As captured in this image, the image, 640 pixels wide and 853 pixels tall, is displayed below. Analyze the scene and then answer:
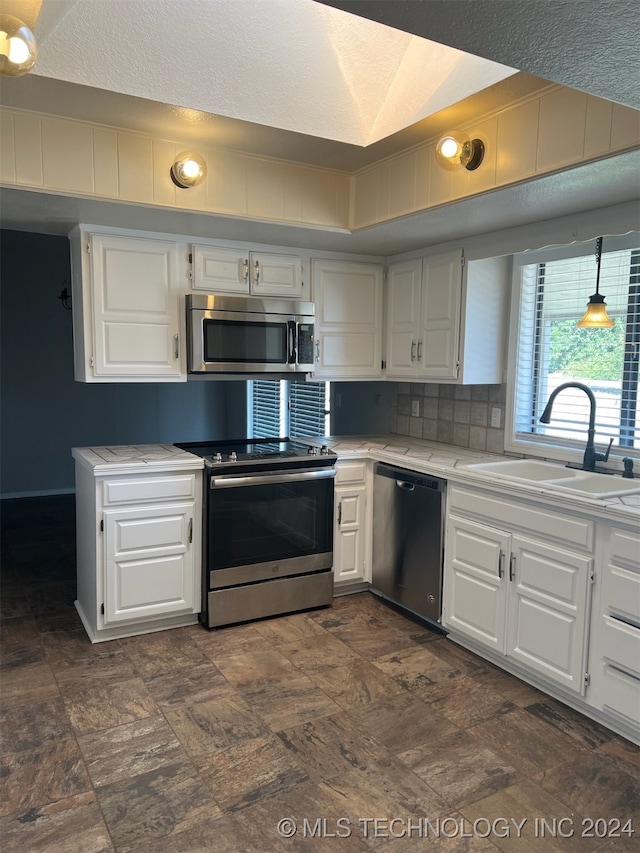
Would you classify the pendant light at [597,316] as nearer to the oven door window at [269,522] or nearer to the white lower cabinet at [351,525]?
the white lower cabinet at [351,525]

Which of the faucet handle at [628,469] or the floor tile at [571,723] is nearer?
the floor tile at [571,723]

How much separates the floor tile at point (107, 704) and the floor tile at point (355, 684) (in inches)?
28.7

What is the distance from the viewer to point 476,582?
292 centimetres

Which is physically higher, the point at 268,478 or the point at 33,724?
the point at 268,478

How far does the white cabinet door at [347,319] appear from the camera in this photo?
148 inches

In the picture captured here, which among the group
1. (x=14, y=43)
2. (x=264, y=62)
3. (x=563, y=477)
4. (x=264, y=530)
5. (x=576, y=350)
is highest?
(x=264, y=62)

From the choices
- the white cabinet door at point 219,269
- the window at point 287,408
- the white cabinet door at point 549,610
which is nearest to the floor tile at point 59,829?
the white cabinet door at point 549,610

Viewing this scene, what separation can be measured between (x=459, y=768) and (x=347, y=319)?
2.56m

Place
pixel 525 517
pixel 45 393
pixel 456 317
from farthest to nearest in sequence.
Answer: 1. pixel 45 393
2. pixel 456 317
3. pixel 525 517

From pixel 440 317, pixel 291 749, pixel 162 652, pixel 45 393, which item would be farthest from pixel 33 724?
pixel 45 393

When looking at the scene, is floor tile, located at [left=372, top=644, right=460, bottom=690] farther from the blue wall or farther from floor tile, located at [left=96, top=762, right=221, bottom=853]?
the blue wall

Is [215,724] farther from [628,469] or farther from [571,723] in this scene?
[628,469]

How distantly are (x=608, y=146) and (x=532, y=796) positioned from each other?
6.98 ft

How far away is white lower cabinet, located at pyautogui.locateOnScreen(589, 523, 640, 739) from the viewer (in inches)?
87.0
